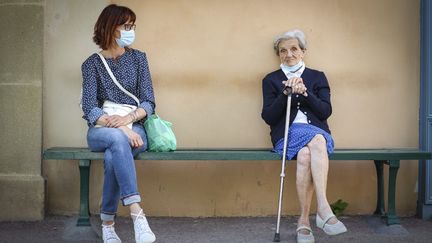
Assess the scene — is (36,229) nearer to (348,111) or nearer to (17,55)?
(17,55)

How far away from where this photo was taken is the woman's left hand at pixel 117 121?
16.0ft

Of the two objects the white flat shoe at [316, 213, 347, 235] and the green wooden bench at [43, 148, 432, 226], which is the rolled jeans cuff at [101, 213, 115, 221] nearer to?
the green wooden bench at [43, 148, 432, 226]

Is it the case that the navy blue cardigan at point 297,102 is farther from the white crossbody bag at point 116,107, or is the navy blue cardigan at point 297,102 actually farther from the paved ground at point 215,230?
the white crossbody bag at point 116,107

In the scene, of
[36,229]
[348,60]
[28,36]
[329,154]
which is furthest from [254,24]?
[36,229]

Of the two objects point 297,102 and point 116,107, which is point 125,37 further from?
point 297,102

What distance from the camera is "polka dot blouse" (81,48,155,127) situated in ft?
16.5

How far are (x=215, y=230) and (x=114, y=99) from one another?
1.33m

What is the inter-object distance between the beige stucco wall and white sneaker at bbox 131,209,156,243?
1.45 m

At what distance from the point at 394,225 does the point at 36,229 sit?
2.84m

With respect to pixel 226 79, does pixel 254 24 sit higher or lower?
higher

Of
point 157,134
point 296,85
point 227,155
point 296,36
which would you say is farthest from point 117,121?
point 296,36

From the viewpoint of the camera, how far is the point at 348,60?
5996 millimetres

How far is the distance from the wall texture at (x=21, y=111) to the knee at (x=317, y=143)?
2.30 metres

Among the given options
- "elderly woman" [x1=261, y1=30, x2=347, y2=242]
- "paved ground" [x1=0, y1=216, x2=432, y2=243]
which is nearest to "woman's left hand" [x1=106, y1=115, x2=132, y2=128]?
"paved ground" [x1=0, y1=216, x2=432, y2=243]
